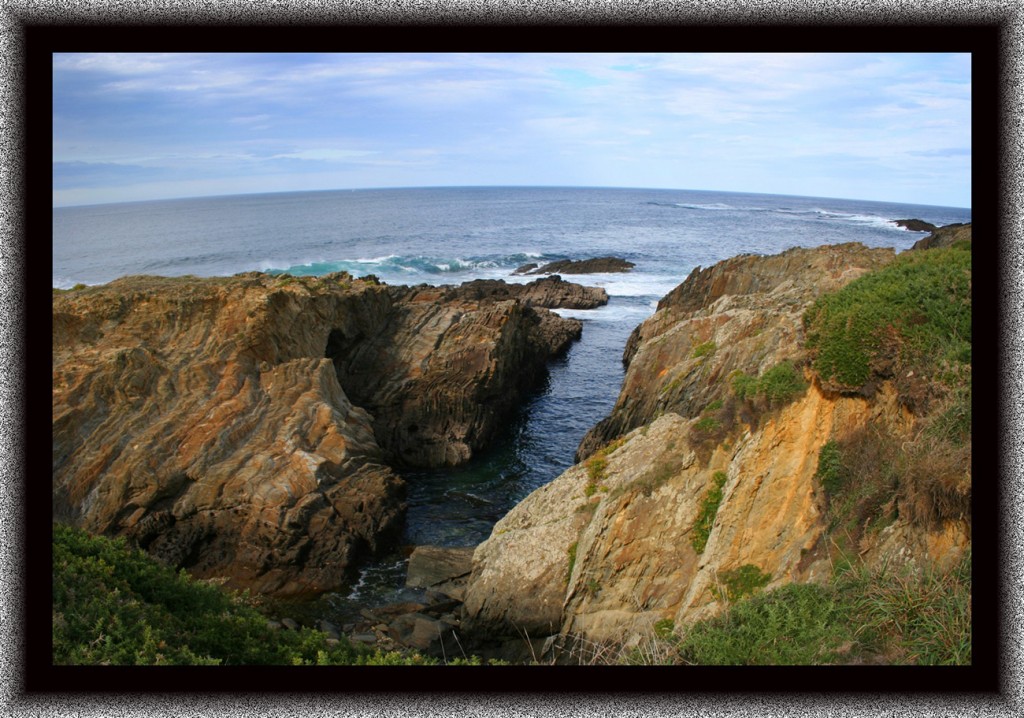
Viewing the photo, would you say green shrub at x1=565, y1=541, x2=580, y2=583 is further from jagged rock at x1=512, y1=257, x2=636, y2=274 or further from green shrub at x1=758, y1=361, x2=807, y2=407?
jagged rock at x1=512, y1=257, x2=636, y2=274

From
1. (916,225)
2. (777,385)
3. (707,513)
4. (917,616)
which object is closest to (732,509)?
(707,513)

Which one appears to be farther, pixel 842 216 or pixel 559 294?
pixel 842 216

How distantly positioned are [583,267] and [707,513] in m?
50.0

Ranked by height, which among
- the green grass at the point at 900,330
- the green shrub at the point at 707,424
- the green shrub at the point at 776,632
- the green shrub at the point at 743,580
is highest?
the green grass at the point at 900,330

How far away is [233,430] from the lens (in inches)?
814

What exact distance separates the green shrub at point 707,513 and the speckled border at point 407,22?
5.95m

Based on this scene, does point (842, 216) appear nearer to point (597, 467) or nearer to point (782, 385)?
point (597, 467)

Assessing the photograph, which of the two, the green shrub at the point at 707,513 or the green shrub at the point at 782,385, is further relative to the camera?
the green shrub at the point at 707,513

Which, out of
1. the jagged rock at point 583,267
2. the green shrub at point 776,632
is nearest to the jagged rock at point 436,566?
the green shrub at point 776,632

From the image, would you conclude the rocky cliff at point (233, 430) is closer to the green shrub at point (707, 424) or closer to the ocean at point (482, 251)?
the ocean at point (482, 251)

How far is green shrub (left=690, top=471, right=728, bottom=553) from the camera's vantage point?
1156 centimetres

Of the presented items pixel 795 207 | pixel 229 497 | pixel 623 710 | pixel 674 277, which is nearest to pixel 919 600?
pixel 623 710

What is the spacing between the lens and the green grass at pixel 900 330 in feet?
30.7

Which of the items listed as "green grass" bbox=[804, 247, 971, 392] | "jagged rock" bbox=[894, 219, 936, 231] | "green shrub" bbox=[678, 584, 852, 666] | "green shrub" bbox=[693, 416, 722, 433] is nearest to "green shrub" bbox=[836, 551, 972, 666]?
"green shrub" bbox=[678, 584, 852, 666]
